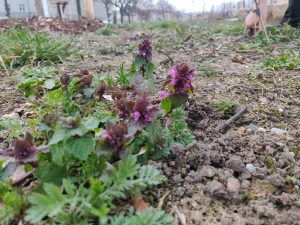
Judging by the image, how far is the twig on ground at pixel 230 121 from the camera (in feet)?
5.70

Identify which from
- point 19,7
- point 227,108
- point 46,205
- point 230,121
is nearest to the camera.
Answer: point 46,205

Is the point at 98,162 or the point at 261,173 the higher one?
the point at 98,162

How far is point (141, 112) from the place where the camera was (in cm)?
126

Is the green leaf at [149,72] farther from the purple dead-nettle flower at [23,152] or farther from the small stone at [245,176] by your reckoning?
the purple dead-nettle flower at [23,152]

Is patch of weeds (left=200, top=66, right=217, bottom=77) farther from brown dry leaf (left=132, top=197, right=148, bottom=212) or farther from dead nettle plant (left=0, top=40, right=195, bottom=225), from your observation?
brown dry leaf (left=132, top=197, right=148, bottom=212)

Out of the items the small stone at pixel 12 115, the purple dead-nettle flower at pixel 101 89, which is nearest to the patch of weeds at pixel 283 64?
the purple dead-nettle flower at pixel 101 89

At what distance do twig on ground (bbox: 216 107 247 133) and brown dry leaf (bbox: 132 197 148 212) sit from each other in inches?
27.3

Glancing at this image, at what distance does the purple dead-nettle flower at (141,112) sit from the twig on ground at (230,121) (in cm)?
56

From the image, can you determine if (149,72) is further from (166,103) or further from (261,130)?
(261,130)

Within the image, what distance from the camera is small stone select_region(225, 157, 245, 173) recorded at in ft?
4.48

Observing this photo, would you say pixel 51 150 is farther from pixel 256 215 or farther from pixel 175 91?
pixel 256 215

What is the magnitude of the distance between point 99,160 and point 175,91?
1.55ft

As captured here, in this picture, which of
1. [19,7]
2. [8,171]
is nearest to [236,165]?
[8,171]

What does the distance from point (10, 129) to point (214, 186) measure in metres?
1.08
